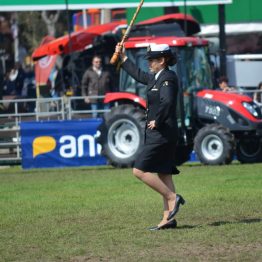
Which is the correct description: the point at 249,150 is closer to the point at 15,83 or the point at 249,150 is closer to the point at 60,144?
the point at 60,144

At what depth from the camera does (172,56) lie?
441 inches

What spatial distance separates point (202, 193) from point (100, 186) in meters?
2.26

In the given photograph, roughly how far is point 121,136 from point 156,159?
9.48 metres

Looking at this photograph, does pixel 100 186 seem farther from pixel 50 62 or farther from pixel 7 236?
pixel 50 62

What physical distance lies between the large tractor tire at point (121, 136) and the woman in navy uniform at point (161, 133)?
893 centimetres

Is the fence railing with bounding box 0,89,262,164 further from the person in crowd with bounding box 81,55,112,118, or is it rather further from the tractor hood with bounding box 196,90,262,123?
the tractor hood with bounding box 196,90,262,123

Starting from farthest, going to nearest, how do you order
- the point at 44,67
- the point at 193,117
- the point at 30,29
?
the point at 30,29
the point at 44,67
the point at 193,117

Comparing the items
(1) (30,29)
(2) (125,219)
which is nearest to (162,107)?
(2) (125,219)

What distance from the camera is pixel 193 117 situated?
20469mm

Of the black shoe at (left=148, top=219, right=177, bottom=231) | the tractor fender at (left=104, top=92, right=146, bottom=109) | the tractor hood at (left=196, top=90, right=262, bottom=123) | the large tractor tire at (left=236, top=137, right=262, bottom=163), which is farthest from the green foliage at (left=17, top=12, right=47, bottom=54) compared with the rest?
the black shoe at (left=148, top=219, right=177, bottom=231)

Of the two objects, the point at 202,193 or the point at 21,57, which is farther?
the point at 21,57

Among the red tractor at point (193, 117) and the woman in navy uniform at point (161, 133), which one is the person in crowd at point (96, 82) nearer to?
the red tractor at point (193, 117)

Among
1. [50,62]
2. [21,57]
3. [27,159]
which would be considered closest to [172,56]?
[27,159]

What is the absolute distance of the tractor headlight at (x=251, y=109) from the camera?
788 inches
